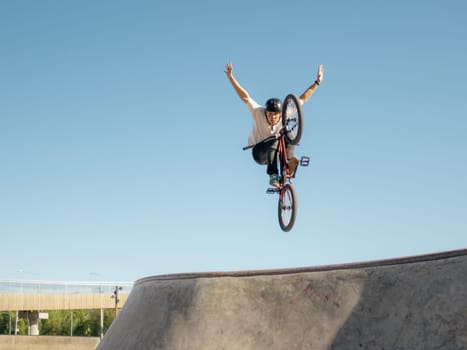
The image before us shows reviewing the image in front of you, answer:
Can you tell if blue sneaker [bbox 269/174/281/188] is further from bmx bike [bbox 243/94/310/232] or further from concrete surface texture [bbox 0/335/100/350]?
concrete surface texture [bbox 0/335/100/350]

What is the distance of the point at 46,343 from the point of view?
26.1 metres

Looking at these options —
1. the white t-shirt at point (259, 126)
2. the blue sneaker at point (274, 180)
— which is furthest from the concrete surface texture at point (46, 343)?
the white t-shirt at point (259, 126)

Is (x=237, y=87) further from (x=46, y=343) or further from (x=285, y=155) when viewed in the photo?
(x=46, y=343)

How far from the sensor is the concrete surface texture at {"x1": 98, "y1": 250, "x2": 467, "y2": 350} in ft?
15.4

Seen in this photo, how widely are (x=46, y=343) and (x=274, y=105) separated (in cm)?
2228

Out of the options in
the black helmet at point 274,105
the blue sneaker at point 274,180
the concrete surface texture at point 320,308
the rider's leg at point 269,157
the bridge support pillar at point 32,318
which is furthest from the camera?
the bridge support pillar at point 32,318

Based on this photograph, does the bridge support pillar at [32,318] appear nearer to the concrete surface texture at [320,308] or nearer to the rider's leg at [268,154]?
the rider's leg at [268,154]

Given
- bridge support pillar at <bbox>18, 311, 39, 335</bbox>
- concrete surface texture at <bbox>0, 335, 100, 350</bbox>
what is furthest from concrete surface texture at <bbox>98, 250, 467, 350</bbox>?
bridge support pillar at <bbox>18, 311, 39, 335</bbox>

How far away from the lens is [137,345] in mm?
6676

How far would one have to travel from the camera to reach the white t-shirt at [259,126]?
8.69 m

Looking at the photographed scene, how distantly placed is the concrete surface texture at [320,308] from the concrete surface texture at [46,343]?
20217 mm

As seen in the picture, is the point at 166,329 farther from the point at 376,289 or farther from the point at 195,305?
the point at 376,289

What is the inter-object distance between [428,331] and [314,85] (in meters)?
5.13

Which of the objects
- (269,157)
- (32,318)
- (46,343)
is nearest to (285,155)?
(269,157)
